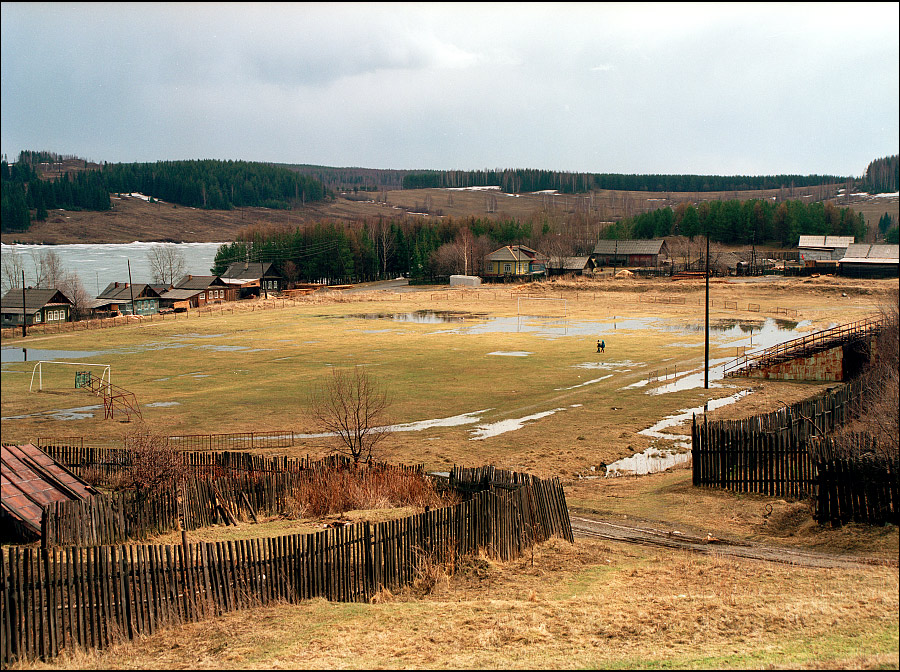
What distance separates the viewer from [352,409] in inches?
1176

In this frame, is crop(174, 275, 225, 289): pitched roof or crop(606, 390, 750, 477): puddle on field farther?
crop(174, 275, 225, 289): pitched roof

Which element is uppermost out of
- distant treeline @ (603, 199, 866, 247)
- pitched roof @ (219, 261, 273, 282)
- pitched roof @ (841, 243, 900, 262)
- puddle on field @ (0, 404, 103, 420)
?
distant treeline @ (603, 199, 866, 247)

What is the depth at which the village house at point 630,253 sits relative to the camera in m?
159

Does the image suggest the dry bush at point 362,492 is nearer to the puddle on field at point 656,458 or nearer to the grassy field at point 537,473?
the grassy field at point 537,473

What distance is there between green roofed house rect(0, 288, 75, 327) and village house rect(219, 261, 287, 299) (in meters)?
47.1

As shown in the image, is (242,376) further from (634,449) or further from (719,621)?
(719,621)

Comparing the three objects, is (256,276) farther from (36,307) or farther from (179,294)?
(36,307)

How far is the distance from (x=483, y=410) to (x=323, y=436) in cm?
876

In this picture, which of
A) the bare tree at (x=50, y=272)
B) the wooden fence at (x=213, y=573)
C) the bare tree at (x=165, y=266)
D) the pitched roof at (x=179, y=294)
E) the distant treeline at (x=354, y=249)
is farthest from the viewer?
the distant treeline at (x=354, y=249)

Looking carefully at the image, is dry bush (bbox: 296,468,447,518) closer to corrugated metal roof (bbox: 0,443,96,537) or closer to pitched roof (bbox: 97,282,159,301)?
corrugated metal roof (bbox: 0,443,96,537)

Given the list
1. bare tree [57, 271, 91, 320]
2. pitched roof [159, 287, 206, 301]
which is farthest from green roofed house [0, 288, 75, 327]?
pitched roof [159, 287, 206, 301]

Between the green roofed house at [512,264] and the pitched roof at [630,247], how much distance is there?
15.8 metres

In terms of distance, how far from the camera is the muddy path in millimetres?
14875

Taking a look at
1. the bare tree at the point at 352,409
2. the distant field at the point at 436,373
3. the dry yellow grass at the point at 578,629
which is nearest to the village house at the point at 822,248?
the distant field at the point at 436,373
